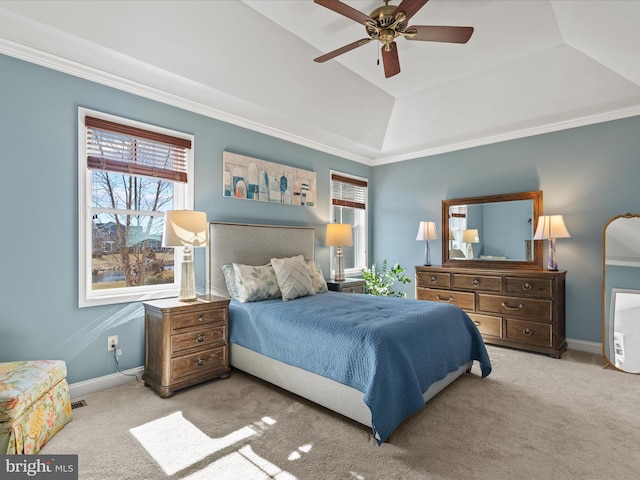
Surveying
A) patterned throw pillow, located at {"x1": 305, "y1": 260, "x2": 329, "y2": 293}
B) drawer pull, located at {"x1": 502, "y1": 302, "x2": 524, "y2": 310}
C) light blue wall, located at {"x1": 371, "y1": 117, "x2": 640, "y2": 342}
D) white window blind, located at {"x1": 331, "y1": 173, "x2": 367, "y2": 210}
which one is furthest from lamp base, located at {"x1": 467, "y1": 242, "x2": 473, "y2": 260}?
patterned throw pillow, located at {"x1": 305, "y1": 260, "x2": 329, "y2": 293}

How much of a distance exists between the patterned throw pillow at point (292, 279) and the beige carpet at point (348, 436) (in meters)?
0.86

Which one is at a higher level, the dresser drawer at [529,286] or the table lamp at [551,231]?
the table lamp at [551,231]

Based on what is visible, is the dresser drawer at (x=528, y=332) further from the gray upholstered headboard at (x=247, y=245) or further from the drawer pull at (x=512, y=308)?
the gray upholstered headboard at (x=247, y=245)

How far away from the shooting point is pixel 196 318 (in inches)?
110

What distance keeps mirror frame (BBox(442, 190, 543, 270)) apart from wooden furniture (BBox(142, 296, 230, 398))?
315cm

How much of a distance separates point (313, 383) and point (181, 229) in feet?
5.33

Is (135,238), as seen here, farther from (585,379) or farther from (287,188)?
(585,379)

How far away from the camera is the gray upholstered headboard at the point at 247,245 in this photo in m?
3.44

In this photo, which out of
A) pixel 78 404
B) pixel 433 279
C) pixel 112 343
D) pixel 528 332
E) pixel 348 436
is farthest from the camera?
pixel 433 279

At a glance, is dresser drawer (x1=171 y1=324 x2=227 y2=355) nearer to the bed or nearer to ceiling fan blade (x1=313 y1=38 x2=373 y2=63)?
the bed

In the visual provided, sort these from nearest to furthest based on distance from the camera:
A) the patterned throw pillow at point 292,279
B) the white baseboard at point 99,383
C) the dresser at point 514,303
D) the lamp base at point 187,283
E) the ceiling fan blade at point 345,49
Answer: the ceiling fan blade at point 345,49 < the white baseboard at point 99,383 < the lamp base at point 187,283 < the patterned throw pillow at point 292,279 < the dresser at point 514,303

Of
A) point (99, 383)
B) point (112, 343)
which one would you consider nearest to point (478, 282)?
point (112, 343)

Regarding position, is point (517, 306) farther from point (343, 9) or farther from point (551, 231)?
point (343, 9)

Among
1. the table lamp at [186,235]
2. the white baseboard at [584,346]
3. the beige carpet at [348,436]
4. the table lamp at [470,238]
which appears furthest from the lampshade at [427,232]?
the table lamp at [186,235]
